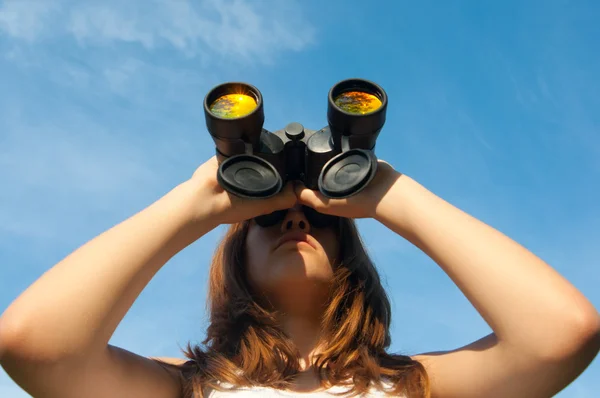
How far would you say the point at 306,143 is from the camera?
2268mm

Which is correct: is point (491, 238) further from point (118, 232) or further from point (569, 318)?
point (118, 232)

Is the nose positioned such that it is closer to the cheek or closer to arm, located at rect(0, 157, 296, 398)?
the cheek

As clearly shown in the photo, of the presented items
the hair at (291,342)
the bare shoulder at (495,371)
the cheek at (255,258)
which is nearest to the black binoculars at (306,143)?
the cheek at (255,258)

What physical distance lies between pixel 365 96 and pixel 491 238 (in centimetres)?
60

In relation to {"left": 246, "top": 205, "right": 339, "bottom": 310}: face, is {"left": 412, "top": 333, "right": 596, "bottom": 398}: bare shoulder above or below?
below

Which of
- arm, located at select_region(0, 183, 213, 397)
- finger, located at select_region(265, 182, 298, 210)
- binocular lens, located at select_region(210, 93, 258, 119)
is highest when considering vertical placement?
binocular lens, located at select_region(210, 93, 258, 119)

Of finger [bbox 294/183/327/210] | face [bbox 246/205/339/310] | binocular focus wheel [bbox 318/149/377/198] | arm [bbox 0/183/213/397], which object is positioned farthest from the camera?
face [bbox 246/205/339/310]

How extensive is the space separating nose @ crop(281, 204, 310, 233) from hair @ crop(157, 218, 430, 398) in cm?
18

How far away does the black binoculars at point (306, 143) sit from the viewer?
205 centimetres

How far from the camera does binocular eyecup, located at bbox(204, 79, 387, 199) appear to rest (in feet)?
6.72

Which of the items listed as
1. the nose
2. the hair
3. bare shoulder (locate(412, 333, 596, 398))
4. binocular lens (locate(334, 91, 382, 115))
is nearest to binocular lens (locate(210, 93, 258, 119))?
binocular lens (locate(334, 91, 382, 115))

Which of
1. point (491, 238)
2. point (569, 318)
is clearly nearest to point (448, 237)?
point (491, 238)

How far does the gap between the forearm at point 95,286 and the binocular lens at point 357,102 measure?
56 cm

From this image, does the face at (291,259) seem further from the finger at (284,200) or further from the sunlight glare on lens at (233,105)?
the sunlight glare on lens at (233,105)
